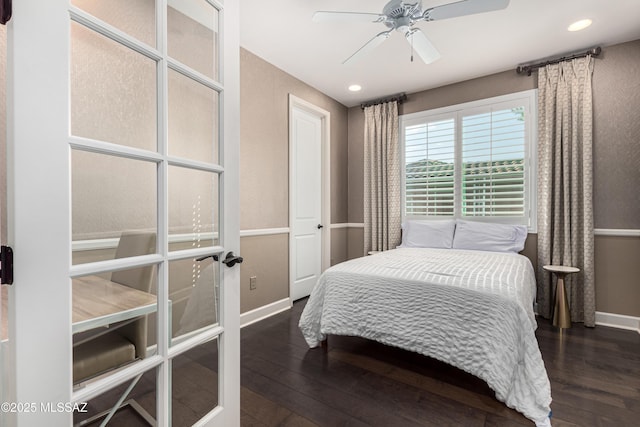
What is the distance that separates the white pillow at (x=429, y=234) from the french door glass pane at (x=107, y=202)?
125 inches

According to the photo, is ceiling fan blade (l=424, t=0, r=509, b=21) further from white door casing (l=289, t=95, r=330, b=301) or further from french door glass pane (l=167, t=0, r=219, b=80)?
white door casing (l=289, t=95, r=330, b=301)

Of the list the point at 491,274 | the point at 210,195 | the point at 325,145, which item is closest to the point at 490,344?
the point at 491,274

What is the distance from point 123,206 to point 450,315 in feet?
5.85

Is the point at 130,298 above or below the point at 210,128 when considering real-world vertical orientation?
below

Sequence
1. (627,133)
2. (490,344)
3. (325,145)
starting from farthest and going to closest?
(325,145) → (627,133) → (490,344)

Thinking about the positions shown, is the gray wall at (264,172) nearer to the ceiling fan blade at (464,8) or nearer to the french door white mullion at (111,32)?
the ceiling fan blade at (464,8)

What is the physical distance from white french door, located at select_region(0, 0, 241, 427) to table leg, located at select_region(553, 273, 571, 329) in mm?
2911

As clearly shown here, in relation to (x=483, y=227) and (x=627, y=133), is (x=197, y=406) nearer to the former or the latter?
(x=483, y=227)

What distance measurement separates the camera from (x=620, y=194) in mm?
2764

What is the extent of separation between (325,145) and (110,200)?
333 centimetres

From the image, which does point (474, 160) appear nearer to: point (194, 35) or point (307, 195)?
point (307, 195)

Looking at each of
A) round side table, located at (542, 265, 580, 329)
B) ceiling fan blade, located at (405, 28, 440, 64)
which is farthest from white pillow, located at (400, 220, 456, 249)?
ceiling fan blade, located at (405, 28, 440, 64)

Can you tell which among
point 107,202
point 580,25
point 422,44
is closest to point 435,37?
point 422,44

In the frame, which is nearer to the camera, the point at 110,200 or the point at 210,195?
the point at 110,200
